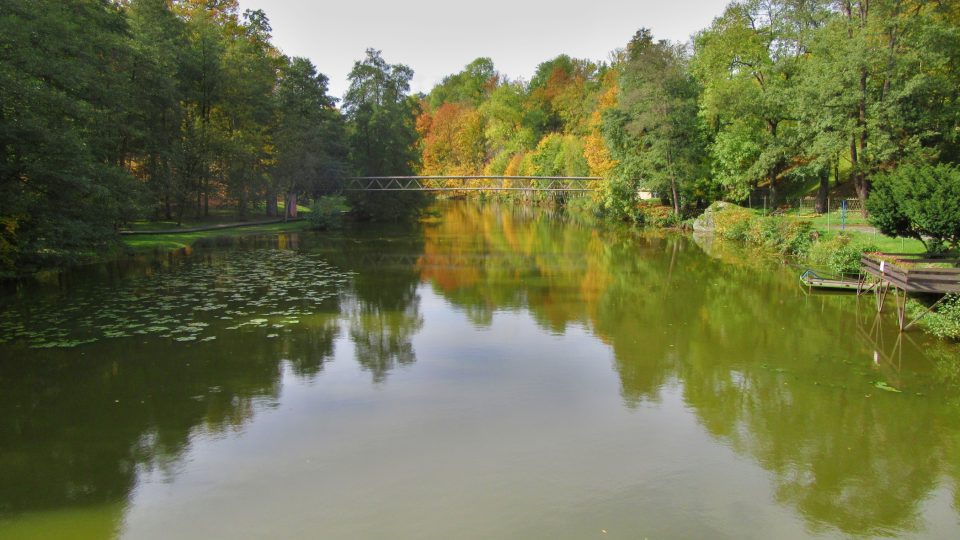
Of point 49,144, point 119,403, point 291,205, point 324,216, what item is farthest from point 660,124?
point 119,403

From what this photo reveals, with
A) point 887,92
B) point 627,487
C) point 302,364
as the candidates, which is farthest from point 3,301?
point 887,92

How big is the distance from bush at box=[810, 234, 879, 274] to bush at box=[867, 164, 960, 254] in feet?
8.01

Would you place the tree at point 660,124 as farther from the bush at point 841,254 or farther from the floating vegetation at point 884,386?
the floating vegetation at point 884,386

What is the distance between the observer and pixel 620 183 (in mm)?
51750

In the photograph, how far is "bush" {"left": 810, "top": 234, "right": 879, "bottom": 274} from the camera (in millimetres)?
23672

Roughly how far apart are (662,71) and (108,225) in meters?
37.3

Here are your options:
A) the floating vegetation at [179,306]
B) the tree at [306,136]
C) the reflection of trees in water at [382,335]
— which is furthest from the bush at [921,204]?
the tree at [306,136]

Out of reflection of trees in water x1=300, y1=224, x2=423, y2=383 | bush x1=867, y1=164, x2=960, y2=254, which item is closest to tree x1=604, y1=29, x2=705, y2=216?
reflection of trees in water x1=300, y1=224, x2=423, y2=383

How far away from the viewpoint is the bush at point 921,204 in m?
18.7

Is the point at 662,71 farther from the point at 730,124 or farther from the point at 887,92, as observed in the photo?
the point at 887,92

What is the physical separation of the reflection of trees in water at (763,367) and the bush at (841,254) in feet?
6.16

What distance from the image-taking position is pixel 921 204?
19109 mm

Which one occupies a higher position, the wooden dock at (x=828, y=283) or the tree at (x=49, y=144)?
the tree at (x=49, y=144)

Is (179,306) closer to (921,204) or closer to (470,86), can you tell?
(921,204)
